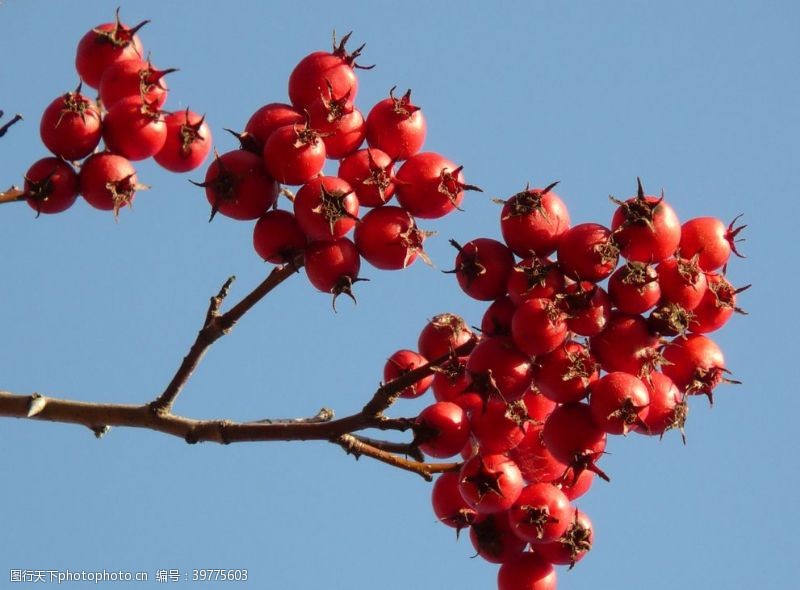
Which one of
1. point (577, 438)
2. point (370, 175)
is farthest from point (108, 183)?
point (577, 438)

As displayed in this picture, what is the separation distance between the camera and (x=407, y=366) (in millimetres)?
4602

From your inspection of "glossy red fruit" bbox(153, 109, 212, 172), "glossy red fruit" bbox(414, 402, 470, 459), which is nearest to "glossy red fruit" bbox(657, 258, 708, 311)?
"glossy red fruit" bbox(414, 402, 470, 459)

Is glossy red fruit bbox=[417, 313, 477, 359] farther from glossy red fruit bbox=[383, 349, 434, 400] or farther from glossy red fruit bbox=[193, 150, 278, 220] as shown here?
glossy red fruit bbox=[193, 150, 278, 220]

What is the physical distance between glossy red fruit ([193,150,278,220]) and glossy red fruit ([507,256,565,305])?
1.03 m

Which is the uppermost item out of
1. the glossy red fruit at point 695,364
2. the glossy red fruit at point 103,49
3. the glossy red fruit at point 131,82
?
the glossy red fruit at point 103,49

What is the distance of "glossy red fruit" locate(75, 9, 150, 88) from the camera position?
4.45 metres

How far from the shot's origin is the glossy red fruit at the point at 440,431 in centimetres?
403

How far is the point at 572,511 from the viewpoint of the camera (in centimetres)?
429

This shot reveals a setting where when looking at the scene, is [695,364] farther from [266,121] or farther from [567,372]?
[266,121]

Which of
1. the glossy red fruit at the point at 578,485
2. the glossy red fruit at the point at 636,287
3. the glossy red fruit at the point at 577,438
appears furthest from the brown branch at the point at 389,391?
the glossy red fruit at the point at 578,485

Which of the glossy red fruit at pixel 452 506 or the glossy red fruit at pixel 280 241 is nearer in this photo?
the glossy red fruit at pixel 280 241

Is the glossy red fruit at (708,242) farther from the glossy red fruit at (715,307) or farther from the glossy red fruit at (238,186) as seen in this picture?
the glossy red fruit at (238,186)

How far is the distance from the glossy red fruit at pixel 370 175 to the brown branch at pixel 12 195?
47.8 inches

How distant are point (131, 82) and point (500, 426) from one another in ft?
6.74
